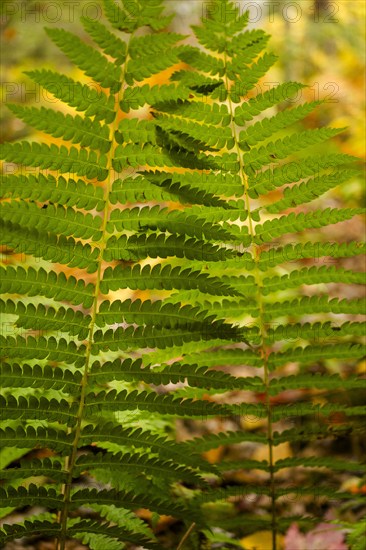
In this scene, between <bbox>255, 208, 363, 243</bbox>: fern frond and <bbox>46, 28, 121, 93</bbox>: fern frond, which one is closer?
<bbox>46, 28, 121, 93</bbox>: fern frond

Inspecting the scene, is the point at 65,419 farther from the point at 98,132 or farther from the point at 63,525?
the point at 98,132

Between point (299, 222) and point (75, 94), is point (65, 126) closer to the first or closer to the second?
point (75, 94)

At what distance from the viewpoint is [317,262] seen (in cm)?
404

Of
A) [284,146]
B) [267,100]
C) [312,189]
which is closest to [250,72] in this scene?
[267,100]

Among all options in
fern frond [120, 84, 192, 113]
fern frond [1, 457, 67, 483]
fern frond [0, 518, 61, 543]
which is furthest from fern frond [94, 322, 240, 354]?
fern frond [120, 84, 192, 113]

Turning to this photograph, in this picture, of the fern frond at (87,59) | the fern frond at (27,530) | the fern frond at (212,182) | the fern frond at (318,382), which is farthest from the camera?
the fern frond at (318,382)

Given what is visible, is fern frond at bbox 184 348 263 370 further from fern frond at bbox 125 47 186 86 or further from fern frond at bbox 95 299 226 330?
fern frond at bbox 125 47 186 86

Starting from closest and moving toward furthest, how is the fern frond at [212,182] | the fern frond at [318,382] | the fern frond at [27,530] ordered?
1. the fern frond at [27,530]
2. the fern frond at [212,182]
3. the fern frond at [318,382]

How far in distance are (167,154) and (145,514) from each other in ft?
4.56

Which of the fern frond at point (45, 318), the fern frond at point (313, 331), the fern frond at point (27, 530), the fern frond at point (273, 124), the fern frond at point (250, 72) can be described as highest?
the fern frond at point (250, 72)

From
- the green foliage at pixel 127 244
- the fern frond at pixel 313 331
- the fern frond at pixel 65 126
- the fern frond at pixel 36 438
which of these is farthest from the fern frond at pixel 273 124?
the fern frond at pixel 36 438

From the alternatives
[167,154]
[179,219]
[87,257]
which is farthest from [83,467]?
[167,154]

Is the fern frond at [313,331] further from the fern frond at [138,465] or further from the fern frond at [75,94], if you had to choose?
the fern frond at [75,94]

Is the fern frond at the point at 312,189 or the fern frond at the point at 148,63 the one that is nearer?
the fern frond at the point at 148,63
